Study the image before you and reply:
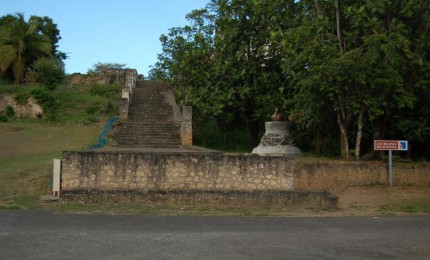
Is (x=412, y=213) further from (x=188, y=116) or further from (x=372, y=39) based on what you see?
(x=188, y=116)

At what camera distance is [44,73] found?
30.7 metres

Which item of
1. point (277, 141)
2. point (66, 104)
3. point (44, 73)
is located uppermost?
point (44, 73)

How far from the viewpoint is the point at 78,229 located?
25.6 feet

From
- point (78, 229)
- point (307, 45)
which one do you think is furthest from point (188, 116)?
point (78, 229)

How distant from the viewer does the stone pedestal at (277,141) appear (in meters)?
15.9

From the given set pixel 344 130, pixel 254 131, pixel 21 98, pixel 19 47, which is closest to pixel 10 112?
pixel 21 98

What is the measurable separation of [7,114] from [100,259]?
924 inches

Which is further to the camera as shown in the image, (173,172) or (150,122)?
(150,122)

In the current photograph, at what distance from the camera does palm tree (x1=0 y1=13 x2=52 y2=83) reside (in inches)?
1224

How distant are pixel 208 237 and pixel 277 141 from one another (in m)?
9.22

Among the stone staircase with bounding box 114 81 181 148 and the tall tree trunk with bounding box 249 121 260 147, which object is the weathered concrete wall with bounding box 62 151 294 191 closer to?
the stone staircase with bounding box 114 81 181 148

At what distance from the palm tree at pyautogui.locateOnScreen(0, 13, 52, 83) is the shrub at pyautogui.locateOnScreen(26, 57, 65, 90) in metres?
1.01

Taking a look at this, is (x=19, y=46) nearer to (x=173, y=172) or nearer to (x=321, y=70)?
(x=173, y=172)

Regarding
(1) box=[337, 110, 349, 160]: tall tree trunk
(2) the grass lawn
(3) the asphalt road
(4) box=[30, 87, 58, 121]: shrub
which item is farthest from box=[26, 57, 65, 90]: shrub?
(3) the asphalt road
